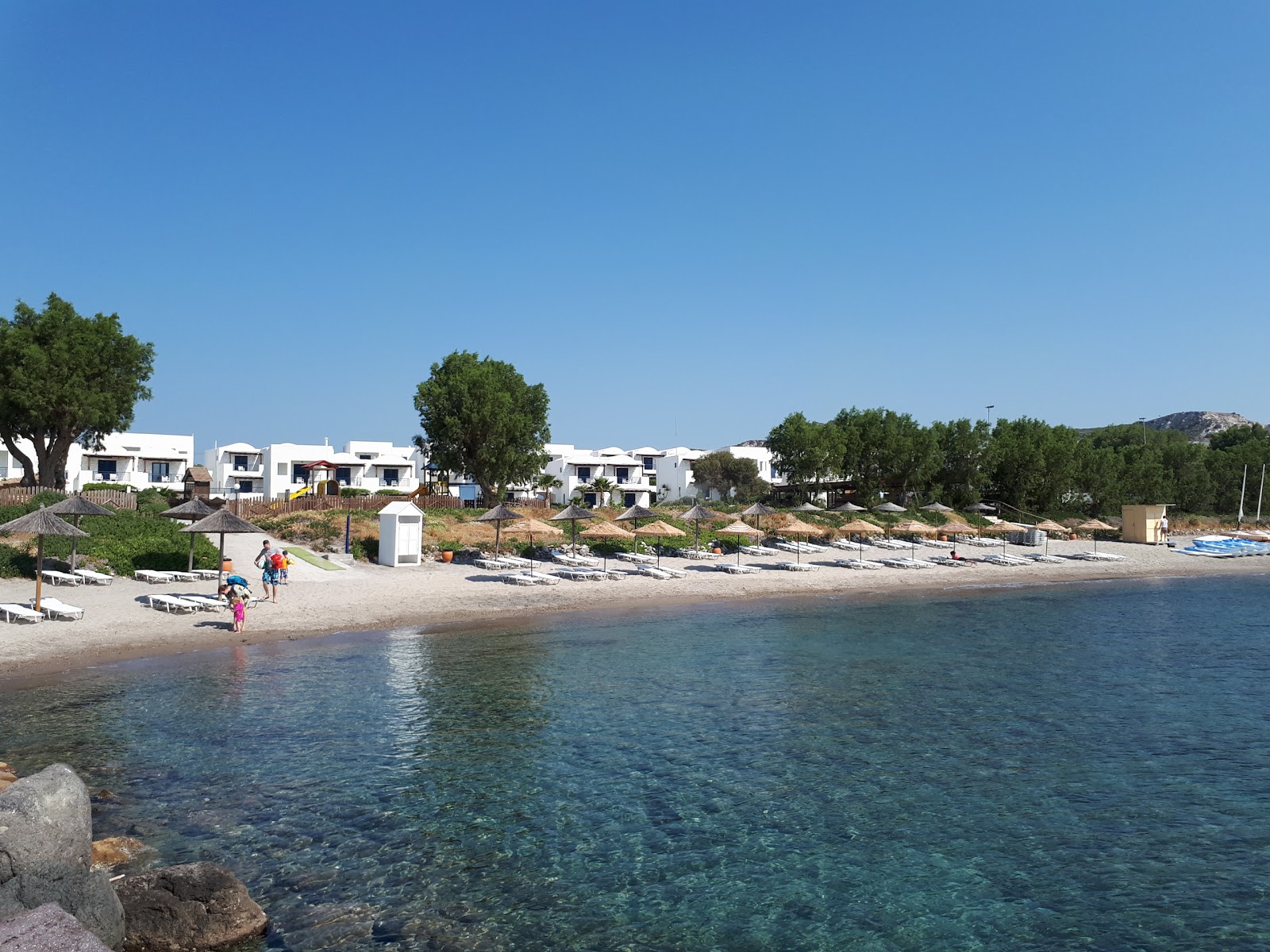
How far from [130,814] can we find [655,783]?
686 centimetres

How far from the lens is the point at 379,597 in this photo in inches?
1167

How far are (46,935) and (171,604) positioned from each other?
21.1 m

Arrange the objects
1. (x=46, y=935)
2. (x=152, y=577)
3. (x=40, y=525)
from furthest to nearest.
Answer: (x=152, y=577) < (x=40, y=525) < (x=46, y=935)

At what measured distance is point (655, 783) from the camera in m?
12.6

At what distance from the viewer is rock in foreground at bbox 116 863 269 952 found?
7.82 m

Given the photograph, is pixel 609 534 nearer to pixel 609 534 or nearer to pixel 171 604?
pixel 609 534

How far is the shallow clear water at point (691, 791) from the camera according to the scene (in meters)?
8.79

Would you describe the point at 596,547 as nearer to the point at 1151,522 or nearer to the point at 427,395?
the point at 427,395

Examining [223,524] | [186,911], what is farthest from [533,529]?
[186,911]

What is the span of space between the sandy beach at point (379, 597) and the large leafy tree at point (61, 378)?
12204mm

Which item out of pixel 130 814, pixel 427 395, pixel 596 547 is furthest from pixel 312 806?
pixel 427 395

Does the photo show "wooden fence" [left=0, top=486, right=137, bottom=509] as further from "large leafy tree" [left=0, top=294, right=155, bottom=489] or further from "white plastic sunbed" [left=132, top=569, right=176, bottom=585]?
"white plastic sunbed" [left=132, top=569, right=176, bottom=585]

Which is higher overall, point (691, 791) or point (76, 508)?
point (76, 508)

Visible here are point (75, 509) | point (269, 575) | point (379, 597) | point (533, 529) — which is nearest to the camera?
A: point (75, 509)
